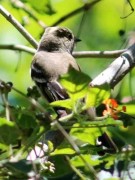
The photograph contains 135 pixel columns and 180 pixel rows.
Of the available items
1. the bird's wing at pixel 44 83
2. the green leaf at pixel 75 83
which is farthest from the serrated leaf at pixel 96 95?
the bird's wing at pixel 44 83

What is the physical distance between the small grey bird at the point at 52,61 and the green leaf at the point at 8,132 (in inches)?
71.3

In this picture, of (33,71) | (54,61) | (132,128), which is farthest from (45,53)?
(132,128)

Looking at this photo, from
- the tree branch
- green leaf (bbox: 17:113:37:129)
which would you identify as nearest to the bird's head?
the tree branch

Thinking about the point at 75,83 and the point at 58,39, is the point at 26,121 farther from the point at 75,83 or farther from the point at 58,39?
the point at 58,39

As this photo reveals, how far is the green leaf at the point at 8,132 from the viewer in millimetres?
1670

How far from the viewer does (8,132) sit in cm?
168

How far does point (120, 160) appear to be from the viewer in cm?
181

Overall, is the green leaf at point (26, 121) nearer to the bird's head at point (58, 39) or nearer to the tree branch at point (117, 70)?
the tree branch at point (117, 70)

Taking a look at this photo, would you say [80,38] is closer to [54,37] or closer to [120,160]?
[54,37]

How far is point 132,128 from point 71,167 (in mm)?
247

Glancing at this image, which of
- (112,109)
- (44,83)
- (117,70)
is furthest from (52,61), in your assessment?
(112,109)

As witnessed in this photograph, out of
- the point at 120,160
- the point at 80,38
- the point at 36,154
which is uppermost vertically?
the point at 36,154

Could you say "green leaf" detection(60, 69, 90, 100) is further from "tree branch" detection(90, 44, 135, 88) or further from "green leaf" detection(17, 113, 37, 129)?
"tree branch" detection(90, 44, 135, 88)

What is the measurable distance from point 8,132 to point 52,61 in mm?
3321
